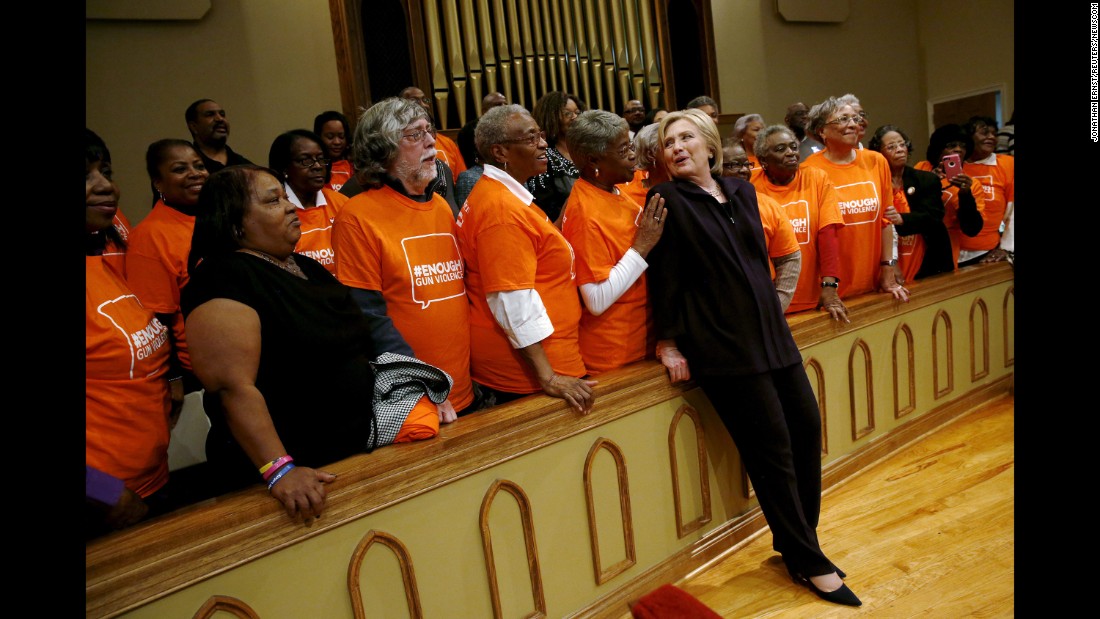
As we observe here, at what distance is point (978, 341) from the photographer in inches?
156

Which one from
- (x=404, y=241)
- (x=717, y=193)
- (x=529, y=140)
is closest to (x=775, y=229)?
(x=717, y=193)

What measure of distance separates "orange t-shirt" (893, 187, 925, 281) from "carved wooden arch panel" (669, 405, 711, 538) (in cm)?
179

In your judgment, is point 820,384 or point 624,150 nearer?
point 624,150

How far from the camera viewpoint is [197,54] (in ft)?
14.6

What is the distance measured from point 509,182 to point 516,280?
29 cm

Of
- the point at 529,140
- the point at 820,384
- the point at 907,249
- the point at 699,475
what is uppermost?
the point at 529,140

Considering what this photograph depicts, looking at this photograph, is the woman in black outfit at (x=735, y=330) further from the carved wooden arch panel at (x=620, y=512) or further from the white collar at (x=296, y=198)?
the white collar at (x=296, y=198)

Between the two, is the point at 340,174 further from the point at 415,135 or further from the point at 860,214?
the point at 860,214

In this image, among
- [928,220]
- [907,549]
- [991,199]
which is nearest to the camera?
[907,549]

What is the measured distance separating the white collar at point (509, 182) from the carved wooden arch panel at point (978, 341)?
285 centimetres

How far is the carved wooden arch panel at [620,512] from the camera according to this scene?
2.12 metres
